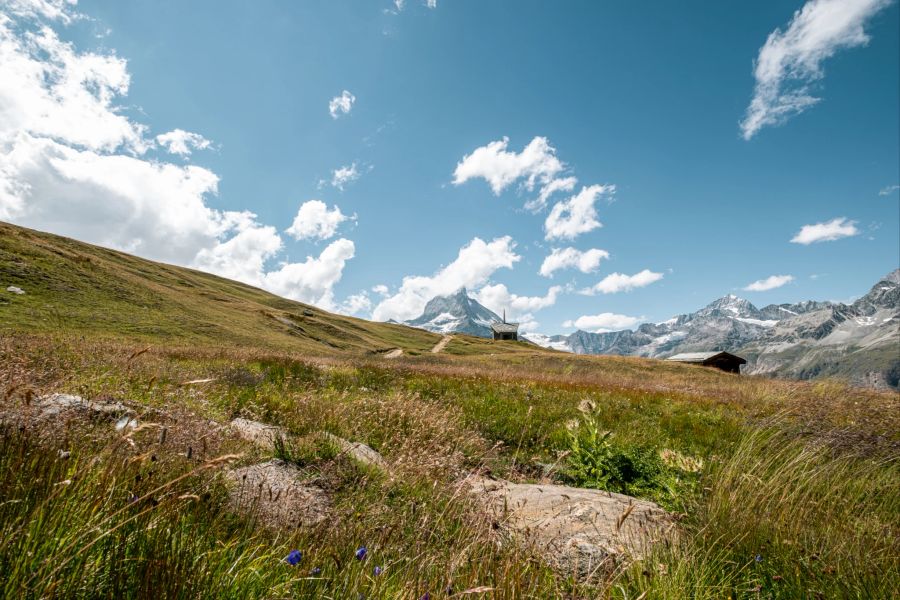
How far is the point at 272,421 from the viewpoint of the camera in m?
7.75

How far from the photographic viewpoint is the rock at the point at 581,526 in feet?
10.2

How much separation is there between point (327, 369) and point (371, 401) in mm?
7115

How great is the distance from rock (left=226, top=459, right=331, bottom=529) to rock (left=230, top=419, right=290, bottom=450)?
0.60 meters

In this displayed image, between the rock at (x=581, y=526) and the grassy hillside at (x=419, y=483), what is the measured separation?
0.15 m

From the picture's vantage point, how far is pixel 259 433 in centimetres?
627

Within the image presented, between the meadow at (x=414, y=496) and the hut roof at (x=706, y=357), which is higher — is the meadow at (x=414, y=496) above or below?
below

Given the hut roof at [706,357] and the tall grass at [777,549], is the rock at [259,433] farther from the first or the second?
the hut roof at [706,357]

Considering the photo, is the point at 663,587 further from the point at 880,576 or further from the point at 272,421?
the point at 272,421

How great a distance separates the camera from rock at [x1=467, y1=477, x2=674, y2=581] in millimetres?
3096

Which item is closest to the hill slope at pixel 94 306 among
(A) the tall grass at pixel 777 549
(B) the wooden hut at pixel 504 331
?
(A) the tall grass at pixel 777 549

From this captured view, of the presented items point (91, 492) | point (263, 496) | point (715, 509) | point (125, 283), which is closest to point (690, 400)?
point (715, 509)

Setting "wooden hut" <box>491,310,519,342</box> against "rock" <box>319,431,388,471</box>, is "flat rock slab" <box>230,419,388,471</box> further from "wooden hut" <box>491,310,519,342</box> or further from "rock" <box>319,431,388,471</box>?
"wooden hut" <box>491,310,519,342</box>

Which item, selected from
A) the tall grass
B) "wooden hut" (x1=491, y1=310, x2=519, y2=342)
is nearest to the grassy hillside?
the tall grass

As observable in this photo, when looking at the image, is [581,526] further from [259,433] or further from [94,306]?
[94,306]
